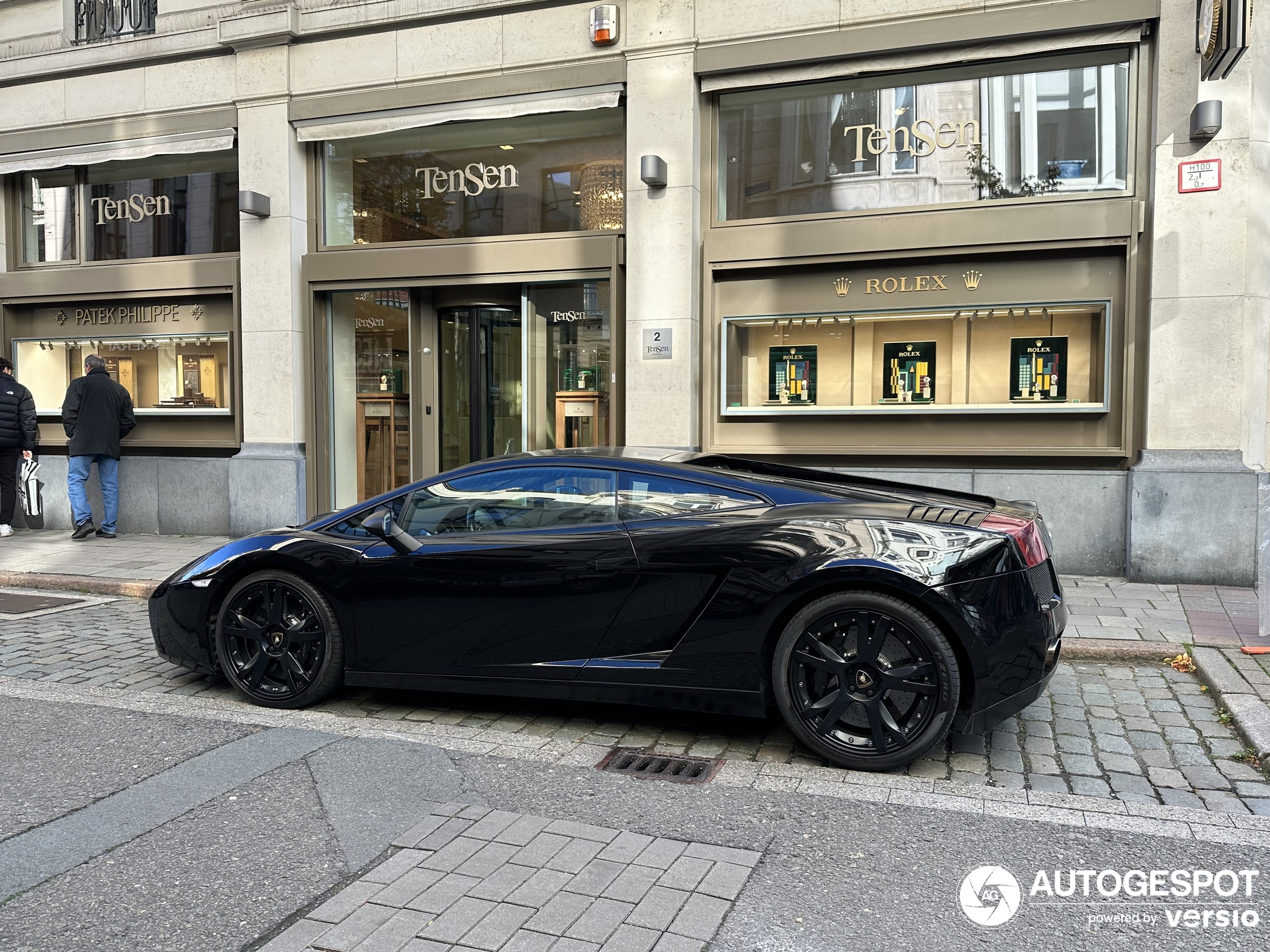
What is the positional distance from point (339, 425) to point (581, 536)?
24.5 feet

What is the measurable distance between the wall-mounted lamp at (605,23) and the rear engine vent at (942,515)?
23.0ft

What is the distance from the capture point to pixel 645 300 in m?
9.39

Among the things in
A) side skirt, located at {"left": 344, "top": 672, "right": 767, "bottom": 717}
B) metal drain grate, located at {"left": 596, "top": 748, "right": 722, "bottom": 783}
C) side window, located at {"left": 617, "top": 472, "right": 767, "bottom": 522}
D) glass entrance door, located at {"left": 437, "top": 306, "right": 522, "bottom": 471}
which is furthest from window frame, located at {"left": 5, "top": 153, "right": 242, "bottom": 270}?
metal drain grate, located at {"left": 596, "top": 748, "right": 722, "bottom": 783}

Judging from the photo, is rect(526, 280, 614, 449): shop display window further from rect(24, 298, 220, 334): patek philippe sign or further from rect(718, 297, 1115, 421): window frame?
rect(24, 298, 220, 334): patek philippe sign

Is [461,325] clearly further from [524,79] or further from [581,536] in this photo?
[581,536]

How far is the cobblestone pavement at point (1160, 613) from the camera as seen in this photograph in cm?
602

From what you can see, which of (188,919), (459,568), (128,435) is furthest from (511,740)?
(128,435)

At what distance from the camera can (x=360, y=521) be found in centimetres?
484

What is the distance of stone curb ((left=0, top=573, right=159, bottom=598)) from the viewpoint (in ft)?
26.4

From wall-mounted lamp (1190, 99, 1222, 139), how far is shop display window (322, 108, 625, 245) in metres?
4.99

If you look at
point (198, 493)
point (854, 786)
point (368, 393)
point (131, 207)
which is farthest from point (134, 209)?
point (854, 786)

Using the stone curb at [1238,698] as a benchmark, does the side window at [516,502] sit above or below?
above

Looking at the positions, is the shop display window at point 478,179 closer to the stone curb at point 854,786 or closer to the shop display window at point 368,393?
the shop display window at point 368,393

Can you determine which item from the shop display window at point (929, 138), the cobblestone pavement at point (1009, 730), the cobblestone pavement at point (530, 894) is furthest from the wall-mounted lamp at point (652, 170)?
the cobblestone pavement at point (530, 894)
